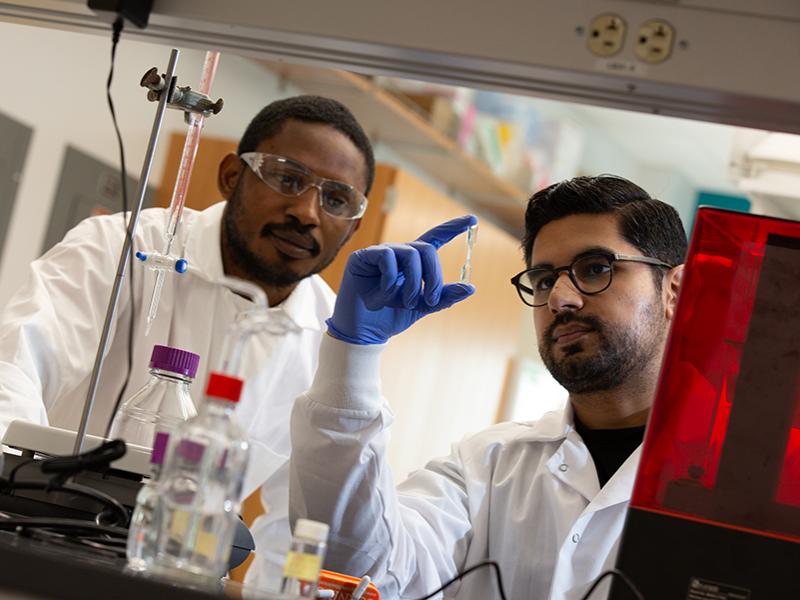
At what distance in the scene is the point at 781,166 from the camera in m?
1.92

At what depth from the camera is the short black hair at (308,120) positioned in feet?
6.65

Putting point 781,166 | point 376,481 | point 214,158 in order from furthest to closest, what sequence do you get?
point 214,158, point 781,166, point 376,481

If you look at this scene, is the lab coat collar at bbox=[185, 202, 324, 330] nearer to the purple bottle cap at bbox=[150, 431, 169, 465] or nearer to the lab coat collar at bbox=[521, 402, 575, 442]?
the lab coat collar at bbox=[521, 402, 575, 442]

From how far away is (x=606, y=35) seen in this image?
0.87 m

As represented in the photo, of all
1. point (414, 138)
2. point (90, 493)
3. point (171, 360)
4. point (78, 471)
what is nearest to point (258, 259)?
point (171, 360)

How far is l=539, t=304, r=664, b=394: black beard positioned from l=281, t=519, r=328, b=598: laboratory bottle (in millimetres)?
859

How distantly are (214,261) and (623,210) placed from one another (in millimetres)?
819

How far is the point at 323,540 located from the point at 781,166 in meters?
1.42

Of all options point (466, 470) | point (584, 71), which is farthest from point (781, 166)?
point (584, 71)

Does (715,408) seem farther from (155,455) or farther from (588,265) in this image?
(588,265)

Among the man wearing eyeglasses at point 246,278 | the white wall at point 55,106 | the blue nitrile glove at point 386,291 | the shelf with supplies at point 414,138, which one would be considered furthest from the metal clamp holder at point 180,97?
the shelf with supplies at point 414,138

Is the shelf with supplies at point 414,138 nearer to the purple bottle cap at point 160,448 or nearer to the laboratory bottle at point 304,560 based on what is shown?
the purple bottle cap at point 160,448

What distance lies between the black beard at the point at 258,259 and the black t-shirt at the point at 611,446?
630 mm

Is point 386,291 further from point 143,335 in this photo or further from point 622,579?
point 143,335
